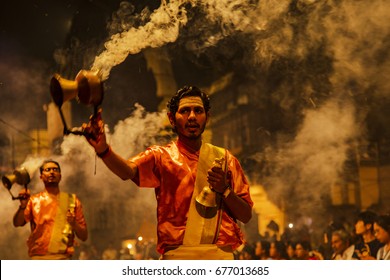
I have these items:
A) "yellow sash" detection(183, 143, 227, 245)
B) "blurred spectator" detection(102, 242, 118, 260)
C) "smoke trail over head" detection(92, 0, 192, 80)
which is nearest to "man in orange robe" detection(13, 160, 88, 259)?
"blurred spectator" detection(102, 242, 118, 260)

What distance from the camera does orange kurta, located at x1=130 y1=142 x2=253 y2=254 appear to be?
8.57 ft

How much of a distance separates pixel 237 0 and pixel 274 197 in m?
1.65

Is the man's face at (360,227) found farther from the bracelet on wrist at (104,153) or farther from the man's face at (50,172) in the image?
the bracelet on wrist at (104,153)

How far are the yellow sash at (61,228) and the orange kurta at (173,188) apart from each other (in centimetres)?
167

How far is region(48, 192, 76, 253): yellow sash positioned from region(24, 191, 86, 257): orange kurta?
0.07 feet

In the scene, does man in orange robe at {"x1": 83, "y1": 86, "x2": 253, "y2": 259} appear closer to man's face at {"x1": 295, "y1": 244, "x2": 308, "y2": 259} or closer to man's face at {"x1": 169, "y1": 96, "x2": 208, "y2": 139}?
man's face at {"x1": 169, "y1": 96, "x2": 208, "y2": 139}

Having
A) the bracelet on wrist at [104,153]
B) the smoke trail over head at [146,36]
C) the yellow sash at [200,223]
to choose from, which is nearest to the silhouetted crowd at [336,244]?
the smoke trail over head at [146,36]

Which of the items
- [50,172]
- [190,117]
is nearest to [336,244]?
[50,172]

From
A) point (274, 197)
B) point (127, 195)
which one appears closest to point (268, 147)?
point (274, 197)

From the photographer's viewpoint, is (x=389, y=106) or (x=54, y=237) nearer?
(x=54, y=237)

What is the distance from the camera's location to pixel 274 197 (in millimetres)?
5367

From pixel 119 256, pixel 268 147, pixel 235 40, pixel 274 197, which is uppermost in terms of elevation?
pixel 235 40

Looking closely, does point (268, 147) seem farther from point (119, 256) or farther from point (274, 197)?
point (119, 256)

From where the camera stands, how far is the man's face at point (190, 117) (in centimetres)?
273
